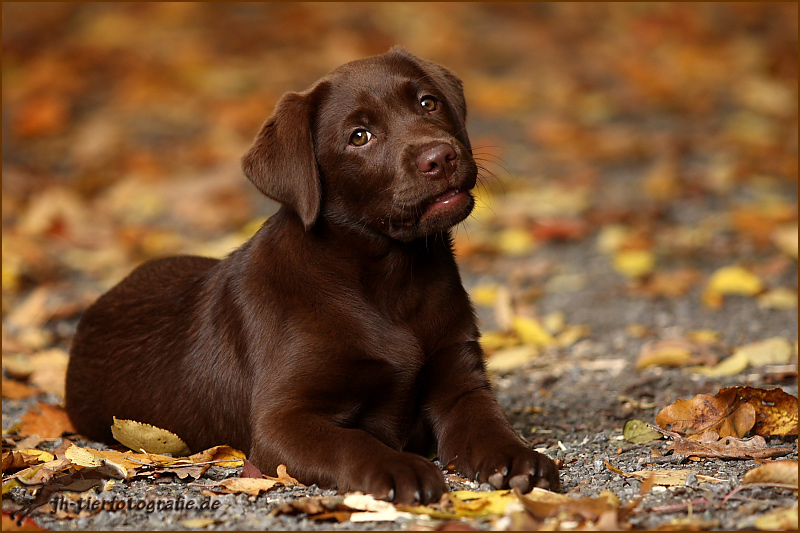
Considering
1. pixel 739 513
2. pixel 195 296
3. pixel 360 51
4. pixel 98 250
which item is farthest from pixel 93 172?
pixel 739 513

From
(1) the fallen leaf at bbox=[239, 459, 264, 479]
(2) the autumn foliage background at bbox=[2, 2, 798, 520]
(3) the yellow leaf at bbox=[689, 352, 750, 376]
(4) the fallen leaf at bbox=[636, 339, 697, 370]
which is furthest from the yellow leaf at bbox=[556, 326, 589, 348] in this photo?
(1) the fallen leaf at bbox=[239, 459, 264, 479]

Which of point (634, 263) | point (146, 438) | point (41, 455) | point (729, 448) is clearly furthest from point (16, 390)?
point (634, 263)

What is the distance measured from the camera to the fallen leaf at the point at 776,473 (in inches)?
120

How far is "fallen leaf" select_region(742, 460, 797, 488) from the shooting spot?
10.0ft

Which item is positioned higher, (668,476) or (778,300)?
(778,300)

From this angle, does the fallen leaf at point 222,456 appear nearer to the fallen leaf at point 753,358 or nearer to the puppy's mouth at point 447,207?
the puppy's mouth at point 447,207

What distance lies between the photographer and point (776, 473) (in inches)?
121

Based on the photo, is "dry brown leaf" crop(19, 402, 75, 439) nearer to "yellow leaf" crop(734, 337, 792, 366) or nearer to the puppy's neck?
the puppy's neck

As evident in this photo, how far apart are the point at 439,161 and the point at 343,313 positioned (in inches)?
27.3

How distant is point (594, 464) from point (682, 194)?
5815 mm

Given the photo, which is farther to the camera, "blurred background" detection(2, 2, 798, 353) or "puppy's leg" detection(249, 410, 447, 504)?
"blurred background" detection(2, 2, 798, 353)

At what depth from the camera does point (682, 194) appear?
8.91m

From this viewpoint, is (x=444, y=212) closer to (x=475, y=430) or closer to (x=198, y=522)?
(x=475, y=430)

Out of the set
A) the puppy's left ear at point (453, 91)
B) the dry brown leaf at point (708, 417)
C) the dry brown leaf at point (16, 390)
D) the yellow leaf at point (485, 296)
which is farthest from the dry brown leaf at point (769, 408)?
the dry brown leaf at point (16, 390)
